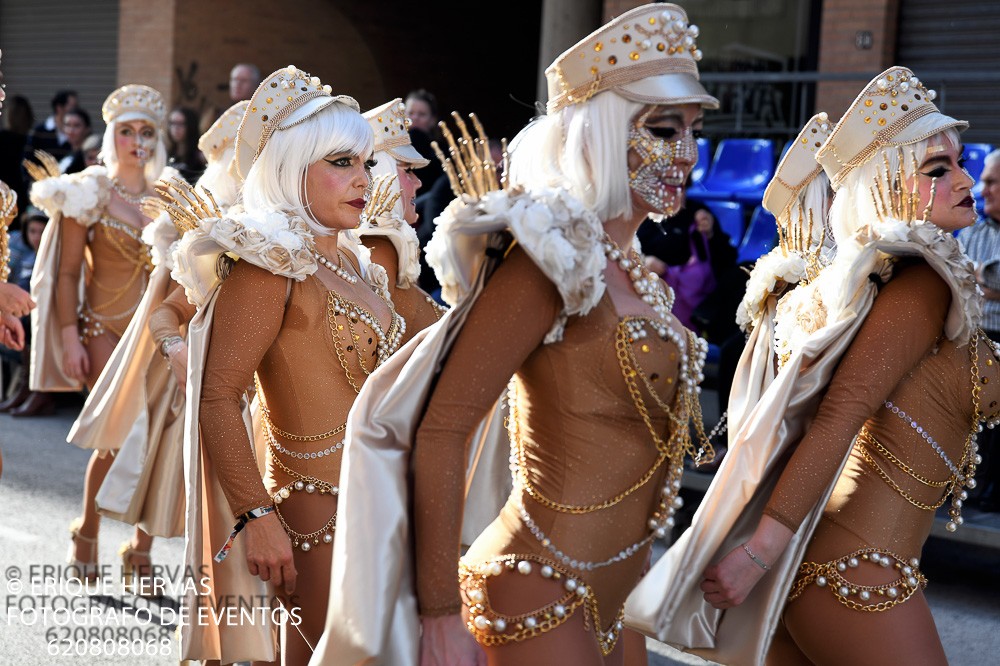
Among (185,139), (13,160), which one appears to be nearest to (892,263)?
(185,139)

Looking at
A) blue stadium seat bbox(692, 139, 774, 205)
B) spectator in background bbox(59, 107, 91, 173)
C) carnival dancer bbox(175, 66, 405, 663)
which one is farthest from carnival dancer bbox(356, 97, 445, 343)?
spectator in background bbox(59, 107, 91, 173)

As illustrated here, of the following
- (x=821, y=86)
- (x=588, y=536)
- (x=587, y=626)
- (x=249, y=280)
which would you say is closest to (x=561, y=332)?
(x=588, y=536)

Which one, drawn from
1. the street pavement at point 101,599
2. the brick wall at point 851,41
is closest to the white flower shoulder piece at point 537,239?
the street pavement at point 101,599

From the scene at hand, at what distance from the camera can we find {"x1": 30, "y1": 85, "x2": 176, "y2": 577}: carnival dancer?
→ 19.1 ft

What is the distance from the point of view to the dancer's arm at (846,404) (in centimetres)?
264

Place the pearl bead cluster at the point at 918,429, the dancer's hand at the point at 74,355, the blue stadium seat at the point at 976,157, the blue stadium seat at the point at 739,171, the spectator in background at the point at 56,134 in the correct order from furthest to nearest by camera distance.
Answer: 1. the spectator in background at the point at 56,134
2. the blue stadium seat at the point at 739,171
3. the blue stadium seat at the point at 976,157
4. the dancer's hand at the point at 74,355
5. the pearl bead cluster at the point at 918,429

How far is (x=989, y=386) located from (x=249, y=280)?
71.4 inches

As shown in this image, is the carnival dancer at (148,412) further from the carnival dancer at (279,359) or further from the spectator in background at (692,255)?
the spectator in background at (692,255)

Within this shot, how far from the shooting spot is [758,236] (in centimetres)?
873

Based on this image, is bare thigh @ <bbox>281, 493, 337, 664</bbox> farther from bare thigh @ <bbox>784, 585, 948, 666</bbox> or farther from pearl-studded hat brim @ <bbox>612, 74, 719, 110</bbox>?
pearl-studded hat brim @ <bbox>612, 74, 719, 110</bbox>

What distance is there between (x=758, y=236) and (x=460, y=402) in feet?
22.6

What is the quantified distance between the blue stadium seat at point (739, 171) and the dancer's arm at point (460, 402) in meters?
7.14

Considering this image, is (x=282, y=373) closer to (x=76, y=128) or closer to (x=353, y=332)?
(x=353, y=332)

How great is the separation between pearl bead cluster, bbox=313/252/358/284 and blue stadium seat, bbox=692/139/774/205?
6.23 m
